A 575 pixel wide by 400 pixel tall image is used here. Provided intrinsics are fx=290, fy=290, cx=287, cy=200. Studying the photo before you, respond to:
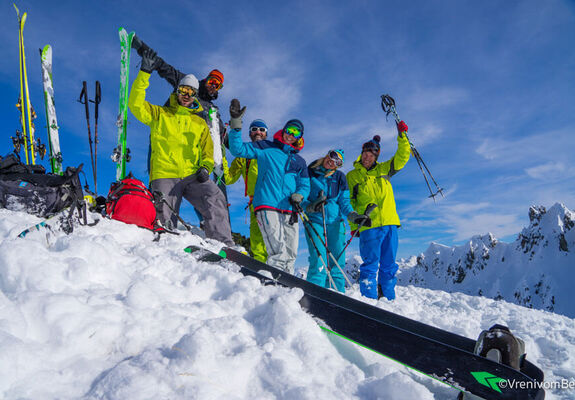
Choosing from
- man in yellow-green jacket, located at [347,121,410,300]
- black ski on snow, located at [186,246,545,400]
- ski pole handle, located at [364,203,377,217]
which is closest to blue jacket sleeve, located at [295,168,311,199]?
ski pole handle, located at [364,203,377,217]

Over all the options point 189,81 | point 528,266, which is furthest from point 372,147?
point 528,266

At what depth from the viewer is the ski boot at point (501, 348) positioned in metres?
1.45

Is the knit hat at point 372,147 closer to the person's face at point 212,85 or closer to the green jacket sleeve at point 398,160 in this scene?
the green jacket sleeve at point 398,160

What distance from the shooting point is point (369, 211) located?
190 inches

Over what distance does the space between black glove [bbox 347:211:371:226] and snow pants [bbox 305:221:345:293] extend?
357 millimetres

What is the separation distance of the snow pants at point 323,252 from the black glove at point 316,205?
0.81 feet

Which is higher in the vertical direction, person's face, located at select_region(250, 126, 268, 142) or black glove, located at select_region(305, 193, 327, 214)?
person's face, located at select_region(250, 126, 268, 142)

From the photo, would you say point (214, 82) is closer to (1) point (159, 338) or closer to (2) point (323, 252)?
(2) point (323, 252)

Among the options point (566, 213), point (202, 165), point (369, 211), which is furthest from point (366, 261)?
point (566, 213)

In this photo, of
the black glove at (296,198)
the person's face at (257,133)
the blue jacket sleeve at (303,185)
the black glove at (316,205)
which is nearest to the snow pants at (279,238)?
the black glove at (296,198)

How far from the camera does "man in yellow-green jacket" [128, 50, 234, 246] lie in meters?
4.15

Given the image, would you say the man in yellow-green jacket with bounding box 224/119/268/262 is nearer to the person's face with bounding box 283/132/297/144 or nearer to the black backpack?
the person's face with bounding box 283/132/297/144

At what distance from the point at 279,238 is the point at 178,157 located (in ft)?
6.22

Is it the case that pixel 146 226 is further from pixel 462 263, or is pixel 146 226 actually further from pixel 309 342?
pixel 462 263
